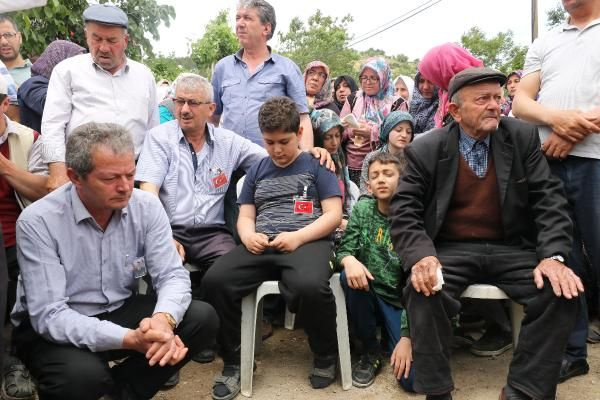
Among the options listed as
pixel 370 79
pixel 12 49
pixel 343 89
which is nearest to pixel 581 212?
pixel 370 79

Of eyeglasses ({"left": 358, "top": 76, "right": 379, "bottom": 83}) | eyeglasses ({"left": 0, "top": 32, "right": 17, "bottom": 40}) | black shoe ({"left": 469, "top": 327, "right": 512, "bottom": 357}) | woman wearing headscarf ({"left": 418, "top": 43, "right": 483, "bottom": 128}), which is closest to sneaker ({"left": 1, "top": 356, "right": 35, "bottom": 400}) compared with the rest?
black shoe ({"left": 469, "top": 327, "right": 512, "bottom": 357})

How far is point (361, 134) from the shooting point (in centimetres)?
470

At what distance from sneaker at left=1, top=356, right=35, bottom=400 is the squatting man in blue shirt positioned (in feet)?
1.13

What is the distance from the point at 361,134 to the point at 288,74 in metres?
0.96

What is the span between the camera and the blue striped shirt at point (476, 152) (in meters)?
2.88

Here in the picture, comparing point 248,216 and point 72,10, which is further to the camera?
point 72,10

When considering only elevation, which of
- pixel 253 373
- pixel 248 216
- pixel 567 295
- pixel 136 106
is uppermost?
pixel 136 106

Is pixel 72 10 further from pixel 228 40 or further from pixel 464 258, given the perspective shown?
pixel 228 40

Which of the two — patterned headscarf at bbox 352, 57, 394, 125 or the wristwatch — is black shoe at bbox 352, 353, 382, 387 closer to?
the wristwatch

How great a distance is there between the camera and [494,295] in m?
2.74

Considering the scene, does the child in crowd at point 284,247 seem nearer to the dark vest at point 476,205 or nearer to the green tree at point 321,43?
the dark vest at point 476,205

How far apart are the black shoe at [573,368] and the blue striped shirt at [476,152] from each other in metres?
1.17

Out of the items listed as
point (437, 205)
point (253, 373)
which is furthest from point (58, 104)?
point (437, 205)

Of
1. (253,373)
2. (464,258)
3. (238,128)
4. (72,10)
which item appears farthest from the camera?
(72,10)
